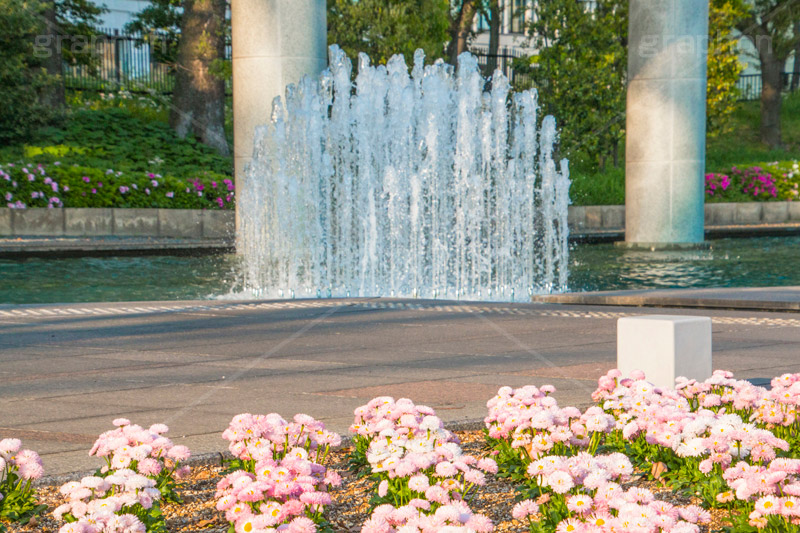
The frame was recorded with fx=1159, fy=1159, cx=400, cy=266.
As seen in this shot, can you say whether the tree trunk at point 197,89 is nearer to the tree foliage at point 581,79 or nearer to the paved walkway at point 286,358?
the tree foliage at point 581,79

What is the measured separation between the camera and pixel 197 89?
25.5 metres

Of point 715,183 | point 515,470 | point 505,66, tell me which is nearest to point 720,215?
point 715,183

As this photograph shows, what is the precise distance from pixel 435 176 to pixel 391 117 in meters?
0.89

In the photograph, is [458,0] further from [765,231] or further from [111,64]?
[765,231]

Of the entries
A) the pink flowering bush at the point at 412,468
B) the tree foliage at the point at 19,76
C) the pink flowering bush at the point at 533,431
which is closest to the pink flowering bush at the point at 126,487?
the pink flowering bush at the point at 412,468

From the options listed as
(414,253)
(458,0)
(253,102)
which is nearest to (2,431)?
(414,253)

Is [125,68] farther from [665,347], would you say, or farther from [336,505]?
[336,505]

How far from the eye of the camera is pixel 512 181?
14.6m

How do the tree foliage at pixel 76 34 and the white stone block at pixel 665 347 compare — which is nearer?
the white stone block at pixel 665 347

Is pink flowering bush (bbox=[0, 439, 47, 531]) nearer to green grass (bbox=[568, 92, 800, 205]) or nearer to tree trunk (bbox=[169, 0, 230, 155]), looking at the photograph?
green grass (bbox=[568, 92, 800, 205])

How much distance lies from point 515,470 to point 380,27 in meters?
19.3

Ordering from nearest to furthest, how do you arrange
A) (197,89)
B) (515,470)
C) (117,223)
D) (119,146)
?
(515,470), (117,223), (119,146), (197,89)

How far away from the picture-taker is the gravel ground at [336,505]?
342cm

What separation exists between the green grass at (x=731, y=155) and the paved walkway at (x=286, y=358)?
15109 mm
